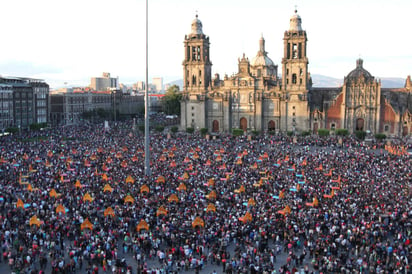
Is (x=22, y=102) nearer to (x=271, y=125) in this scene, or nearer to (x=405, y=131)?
(x=271, y=125)

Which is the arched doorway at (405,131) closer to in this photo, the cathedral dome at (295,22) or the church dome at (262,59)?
the cathedral dome at (295,22)

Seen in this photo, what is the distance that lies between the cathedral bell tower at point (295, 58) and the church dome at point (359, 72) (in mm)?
7428

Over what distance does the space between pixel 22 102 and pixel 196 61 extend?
118 feet

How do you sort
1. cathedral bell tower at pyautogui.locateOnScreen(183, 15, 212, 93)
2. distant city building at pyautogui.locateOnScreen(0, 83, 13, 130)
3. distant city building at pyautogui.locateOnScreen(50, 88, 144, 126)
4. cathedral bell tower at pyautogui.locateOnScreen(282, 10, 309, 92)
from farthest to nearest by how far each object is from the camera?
distant city building at pyautogui.locateOnScreen(50, 88, 144, 126)
distant city building at pyautogui.locateOnScreen(0, 83, 13, 130)
cathedral bell tower at pyautogui.locateOnScreen(183, 15, 212, 93)
cathedral bell tower at pyautogui.locateOnScreen(282, 10, 309, 92)

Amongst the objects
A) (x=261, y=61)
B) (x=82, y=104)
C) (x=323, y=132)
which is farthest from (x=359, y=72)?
(x=82, y=104)

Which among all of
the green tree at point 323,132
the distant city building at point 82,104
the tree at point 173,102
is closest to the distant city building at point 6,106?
the distant city building at point 82,104

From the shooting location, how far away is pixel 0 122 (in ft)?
281

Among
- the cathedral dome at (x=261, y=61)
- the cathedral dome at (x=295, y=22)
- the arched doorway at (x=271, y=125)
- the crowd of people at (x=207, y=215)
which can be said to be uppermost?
the cathedral dome at (x=295, y=22)

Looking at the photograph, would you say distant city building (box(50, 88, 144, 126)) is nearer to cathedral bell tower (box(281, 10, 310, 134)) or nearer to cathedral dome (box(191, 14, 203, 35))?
cathedral dome (box(191, 14, 203, 35))

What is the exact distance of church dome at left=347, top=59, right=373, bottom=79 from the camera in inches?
3059

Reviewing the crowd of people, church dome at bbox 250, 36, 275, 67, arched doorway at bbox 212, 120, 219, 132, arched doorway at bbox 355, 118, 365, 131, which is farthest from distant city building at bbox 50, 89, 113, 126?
the crowd of people

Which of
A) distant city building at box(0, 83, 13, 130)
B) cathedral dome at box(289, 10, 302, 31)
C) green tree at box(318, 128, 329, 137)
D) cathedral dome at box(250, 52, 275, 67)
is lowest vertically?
green tree at box(318, 128, 329, 137)

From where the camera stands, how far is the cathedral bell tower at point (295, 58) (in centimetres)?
7944

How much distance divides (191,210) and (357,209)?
10.5 m
